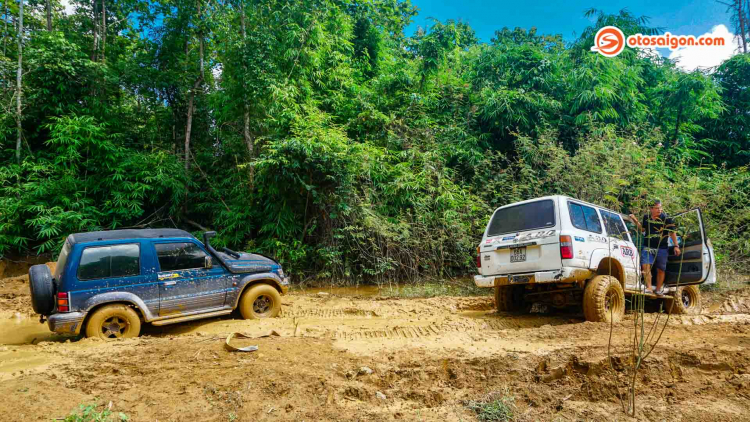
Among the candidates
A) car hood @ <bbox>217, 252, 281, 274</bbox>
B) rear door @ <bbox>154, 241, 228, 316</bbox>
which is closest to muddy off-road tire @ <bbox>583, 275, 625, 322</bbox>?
car hood @ <bbox>217, 252, 281, 274</bbox>

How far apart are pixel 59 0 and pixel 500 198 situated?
56.4 ft

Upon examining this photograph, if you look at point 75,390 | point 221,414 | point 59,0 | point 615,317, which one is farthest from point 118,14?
point 615,317

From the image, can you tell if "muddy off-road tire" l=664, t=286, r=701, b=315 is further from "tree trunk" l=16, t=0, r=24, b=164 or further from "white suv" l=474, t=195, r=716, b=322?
"tree trunk" l=16, t=0, r=24, b=164

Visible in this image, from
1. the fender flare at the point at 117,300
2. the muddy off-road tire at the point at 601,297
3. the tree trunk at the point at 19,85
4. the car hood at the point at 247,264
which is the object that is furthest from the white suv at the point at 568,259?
Result: the tree trunk at the point at 19,85

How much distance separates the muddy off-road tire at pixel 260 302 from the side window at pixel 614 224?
591 centimetres

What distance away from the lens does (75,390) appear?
12.7ft

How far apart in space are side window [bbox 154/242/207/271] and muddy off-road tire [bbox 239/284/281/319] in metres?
0.97

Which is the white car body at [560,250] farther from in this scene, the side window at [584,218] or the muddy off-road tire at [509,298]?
the muddy off-road tire at [509,298]

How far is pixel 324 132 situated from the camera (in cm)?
1066

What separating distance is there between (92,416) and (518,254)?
5.65m

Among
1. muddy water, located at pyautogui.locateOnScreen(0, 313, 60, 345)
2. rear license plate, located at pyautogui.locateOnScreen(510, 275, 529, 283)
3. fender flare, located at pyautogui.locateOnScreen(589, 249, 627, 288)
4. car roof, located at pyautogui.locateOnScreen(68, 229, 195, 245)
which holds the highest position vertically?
car roof, located at pyautogui.locateOnScreen(68, 229, 195, 245)

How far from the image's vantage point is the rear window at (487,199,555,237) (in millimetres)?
6375

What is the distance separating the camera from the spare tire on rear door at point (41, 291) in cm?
577

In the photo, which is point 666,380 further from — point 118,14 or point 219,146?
point 118,14
